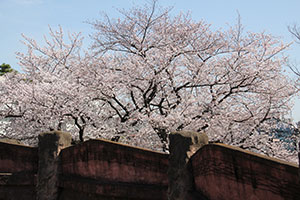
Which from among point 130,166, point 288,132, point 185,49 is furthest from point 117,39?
point 130,166

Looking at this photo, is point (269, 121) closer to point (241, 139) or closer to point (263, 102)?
point (263, 102)

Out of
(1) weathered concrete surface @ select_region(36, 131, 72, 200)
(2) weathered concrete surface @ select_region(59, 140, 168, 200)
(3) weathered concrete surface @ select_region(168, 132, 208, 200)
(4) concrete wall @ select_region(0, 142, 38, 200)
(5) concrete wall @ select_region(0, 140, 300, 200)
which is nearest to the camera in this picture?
(5) concrete wall @ select_region(0, 140, 300, 200)

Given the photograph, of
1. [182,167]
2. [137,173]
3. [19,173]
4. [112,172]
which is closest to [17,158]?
[19,173]

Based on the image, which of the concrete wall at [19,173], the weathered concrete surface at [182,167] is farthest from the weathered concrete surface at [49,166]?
the weathered concrete surface at [182,167]

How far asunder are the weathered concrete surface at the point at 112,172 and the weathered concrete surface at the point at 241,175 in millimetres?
748

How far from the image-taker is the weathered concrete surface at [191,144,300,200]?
3072 millimetres

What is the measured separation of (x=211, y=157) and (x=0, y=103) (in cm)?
1556

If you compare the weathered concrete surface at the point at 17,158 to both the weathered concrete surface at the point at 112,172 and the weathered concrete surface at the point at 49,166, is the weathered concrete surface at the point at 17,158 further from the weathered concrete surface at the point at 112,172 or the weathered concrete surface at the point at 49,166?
the weathered concrete surface at the point at 112,172

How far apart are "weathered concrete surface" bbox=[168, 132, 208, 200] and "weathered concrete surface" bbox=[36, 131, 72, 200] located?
299cm

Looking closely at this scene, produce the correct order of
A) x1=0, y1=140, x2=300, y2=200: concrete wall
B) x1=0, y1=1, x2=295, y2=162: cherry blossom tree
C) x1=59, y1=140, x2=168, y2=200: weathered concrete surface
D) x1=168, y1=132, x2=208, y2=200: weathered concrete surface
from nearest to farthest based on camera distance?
x1=0, y1=140, x2=300, y2=200: concrete wall
x1=168, y1=132, x2=208, y2=200: weathered concrete surface
x1=59, y1=140, x2=168, y2=200: weathered concrete surface
x1=0, y1=1, x2=295, y2=162: cherry blossom tree

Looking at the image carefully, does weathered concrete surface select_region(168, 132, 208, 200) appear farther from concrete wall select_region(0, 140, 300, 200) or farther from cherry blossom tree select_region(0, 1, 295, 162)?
cherry blossom tree select_region(0, 1, 295, 162)

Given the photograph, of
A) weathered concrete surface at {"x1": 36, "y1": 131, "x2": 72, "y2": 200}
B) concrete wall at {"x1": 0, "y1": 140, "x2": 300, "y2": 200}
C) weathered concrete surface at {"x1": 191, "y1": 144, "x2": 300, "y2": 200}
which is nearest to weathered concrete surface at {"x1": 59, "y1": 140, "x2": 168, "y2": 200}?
concrete wall at {"x1": 0, "y1": 140, "x2": 300, "y2": 200}

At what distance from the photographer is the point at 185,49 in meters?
13.5

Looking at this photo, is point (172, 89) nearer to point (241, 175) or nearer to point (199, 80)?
point (199, 80)
